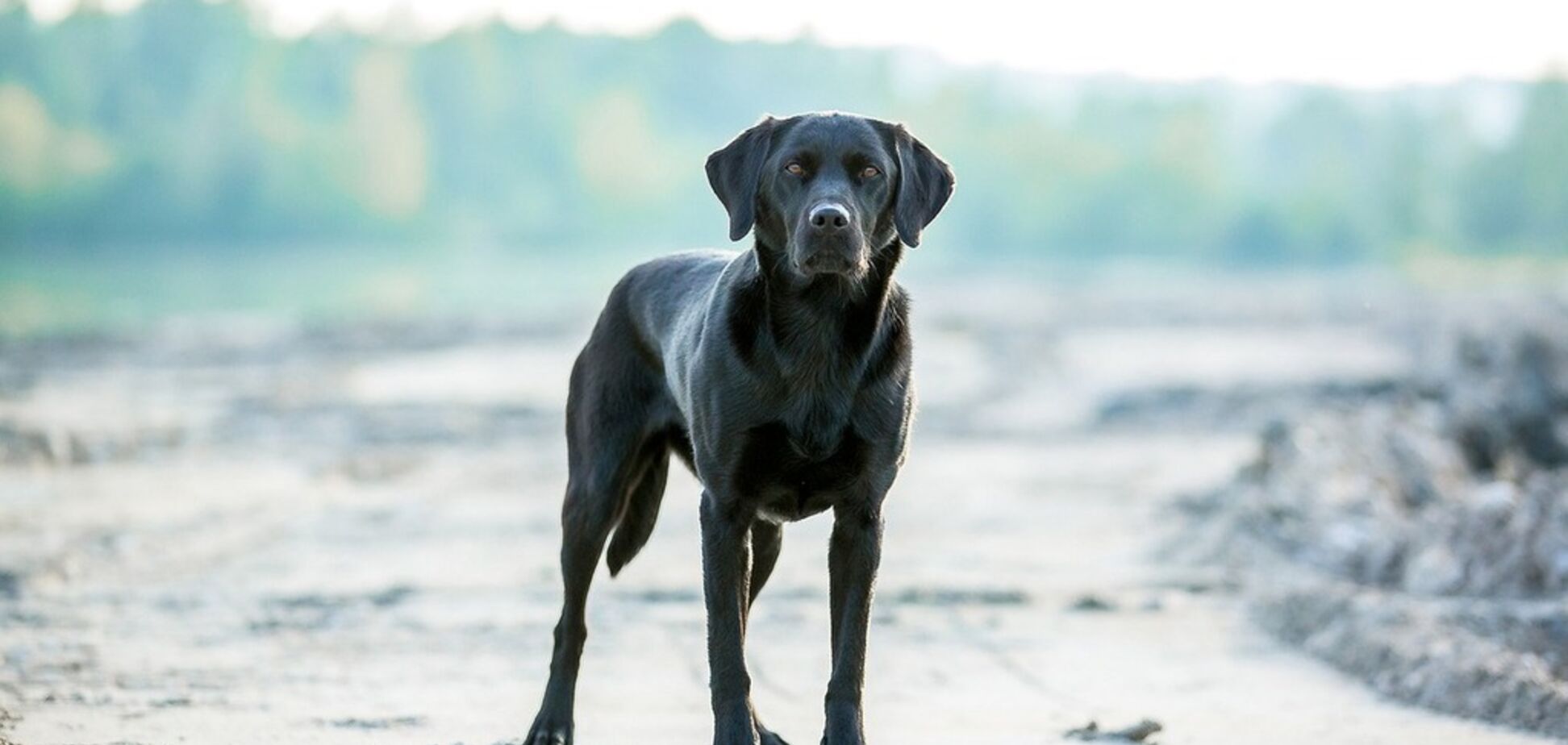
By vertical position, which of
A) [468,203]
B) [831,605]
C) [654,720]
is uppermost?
[831,605]

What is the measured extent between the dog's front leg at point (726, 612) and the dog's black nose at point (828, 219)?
846 millimetres

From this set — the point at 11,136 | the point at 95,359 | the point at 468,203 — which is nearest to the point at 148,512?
the point at 95,359

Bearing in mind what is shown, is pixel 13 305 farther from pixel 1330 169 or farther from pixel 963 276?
pixel 1330 169

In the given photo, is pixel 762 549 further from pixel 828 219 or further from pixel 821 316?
pixel 828 219

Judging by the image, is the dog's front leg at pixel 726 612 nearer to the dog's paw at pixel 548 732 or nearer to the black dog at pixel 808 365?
the black dog at pixel 808 365

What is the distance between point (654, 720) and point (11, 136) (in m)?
65.8

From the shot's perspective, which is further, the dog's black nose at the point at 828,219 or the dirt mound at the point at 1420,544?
the dirt mound at the point at 1420,544

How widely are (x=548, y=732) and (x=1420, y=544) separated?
635cm

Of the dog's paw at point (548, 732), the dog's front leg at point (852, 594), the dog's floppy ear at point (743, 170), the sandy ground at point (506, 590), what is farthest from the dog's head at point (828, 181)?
the sandy ground at point (506, 590)

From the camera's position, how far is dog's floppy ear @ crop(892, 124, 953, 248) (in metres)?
6.11

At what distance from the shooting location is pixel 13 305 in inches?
1713

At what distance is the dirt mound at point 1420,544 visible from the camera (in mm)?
8203

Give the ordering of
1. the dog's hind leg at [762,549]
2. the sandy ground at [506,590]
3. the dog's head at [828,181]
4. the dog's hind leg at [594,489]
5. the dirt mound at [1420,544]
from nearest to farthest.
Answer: the dog's head at [828,181], the dog's hind leg at [594,489], the dog's hind leg at [762,549], the sandy ground at [506,590], the dirt mound at [1420,544]

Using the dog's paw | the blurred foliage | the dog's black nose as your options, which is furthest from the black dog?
the blurred foliage
